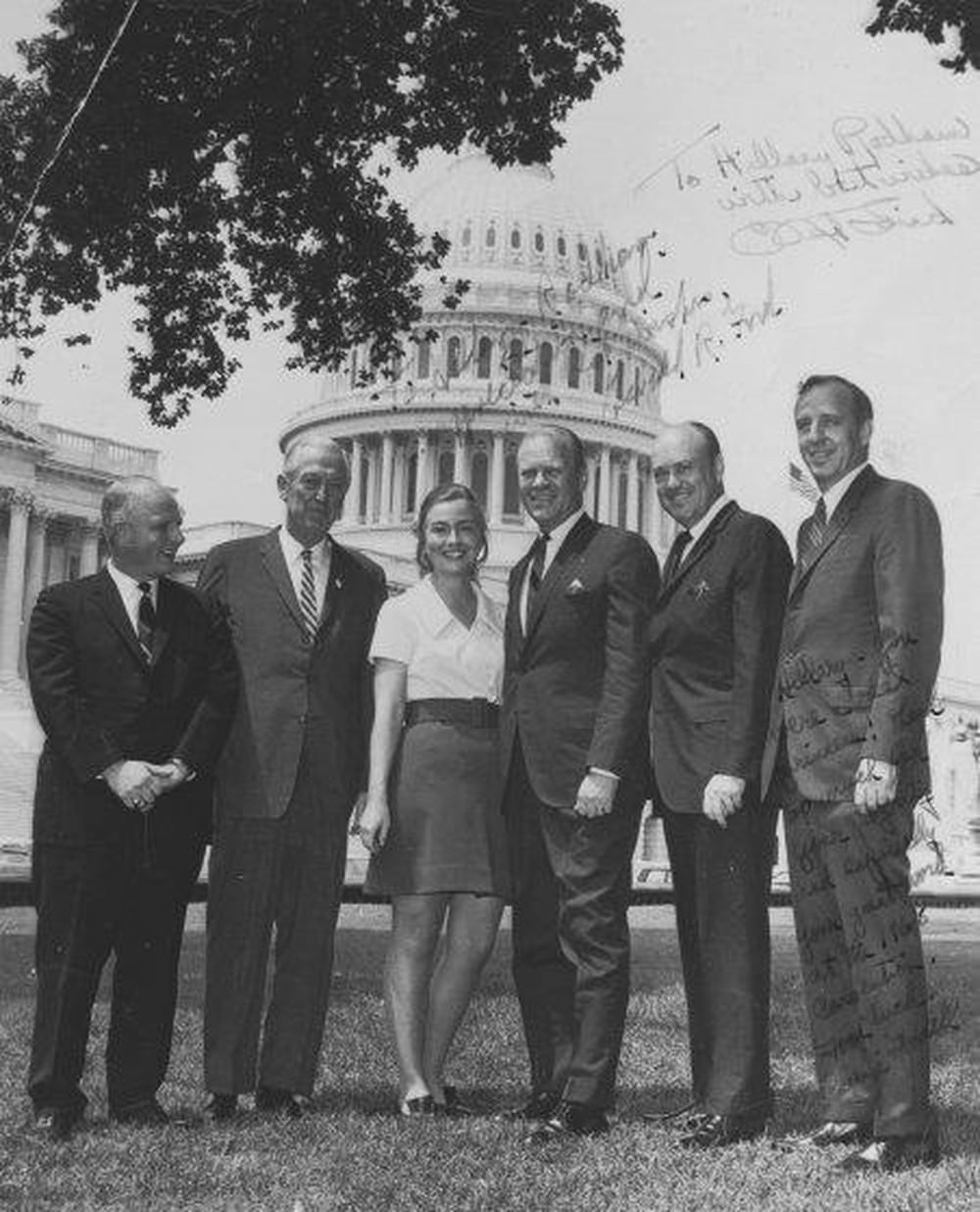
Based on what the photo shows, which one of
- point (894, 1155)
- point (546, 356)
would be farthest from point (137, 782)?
point (546, 356)

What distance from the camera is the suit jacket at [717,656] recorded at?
5.77 meters

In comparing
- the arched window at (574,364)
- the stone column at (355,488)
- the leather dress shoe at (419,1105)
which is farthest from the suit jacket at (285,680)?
the stone column at (355,488)

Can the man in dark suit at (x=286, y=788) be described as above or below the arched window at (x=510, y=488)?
below

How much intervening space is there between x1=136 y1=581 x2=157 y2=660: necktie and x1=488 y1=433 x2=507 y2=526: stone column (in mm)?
55915

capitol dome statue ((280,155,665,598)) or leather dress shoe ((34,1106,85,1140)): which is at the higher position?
capitol dome statue ((280,155,665,598))

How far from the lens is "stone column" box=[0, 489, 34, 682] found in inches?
2468

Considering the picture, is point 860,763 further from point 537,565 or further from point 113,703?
point 113,703

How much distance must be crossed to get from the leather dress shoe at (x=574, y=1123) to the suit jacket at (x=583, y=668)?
1.05 metres

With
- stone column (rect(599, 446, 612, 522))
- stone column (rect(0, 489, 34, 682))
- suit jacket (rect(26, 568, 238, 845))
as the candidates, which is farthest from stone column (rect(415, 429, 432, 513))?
suit jacket (rect(26, 568, 238, 845))

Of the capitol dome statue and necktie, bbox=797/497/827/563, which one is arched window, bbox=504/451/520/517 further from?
necktie, bbox=797/497/827/563

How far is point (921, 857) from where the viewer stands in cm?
4494

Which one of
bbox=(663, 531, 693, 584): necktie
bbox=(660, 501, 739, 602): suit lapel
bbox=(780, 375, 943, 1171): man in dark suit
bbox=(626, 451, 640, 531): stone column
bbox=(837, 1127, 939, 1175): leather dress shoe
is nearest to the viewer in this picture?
bbox=(837, 1127, 939, 1175): leather dress shoe

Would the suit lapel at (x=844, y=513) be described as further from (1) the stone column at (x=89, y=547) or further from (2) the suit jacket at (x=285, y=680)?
(1) the stone column at (x=89, y=547)

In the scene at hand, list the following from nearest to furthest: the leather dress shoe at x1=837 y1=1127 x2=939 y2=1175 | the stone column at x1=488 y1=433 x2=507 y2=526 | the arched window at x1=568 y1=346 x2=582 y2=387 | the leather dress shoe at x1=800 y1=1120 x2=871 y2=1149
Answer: the leather dress shoe at x1=837 y1=1127 x2=939 y2=1175 → the leather dress shoe at x1=800 y1=1120 x2=871 y2=1149 → the arched window at x1=568 y1=346 x2=582 y2=387 → the stone column at x1=488 y1=433 x2=507 y2=526
